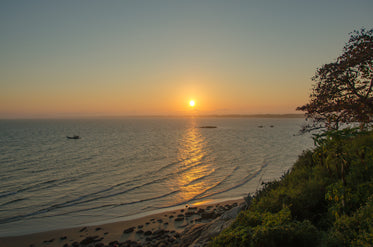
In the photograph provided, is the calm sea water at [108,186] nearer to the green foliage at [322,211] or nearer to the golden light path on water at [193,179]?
the golden light path on water at [193,179]

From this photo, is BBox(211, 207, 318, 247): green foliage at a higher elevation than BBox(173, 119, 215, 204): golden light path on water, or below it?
higher

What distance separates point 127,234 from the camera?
11.9 metres

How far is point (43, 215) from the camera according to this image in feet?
48.5

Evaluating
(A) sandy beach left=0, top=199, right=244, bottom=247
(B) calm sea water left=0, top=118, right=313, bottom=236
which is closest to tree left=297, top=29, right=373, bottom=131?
(B) calm sea water left=0, top=118, right=313, bottom=236

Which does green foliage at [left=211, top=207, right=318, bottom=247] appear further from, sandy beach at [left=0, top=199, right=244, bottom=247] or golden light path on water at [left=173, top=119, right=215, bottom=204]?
golden light path on water at [left=173, top=119, right=215, bottom=204]

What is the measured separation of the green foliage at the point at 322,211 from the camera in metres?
5.22

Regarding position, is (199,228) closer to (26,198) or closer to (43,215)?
(43,215)

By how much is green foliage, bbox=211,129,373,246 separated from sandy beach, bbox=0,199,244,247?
14.9ft

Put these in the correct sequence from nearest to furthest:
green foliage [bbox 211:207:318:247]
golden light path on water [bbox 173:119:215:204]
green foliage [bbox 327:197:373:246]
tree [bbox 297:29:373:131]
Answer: green foliage [bbox 327:197:373:246]
green foliage [bbox 211:207:318:247]
tree [bbox 297:29:373:131]
golden light path on water [bbox 173:119:215:204]

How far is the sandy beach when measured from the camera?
10999 millimetres

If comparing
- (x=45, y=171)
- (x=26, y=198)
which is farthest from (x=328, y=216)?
(x=45, y=171)

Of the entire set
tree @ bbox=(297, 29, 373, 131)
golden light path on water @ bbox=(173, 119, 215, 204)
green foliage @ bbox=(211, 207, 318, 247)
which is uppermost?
tree @ bbox=(297, 29, 373, 131)

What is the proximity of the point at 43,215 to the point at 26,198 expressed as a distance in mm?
4194

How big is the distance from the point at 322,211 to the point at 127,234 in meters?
9.02
